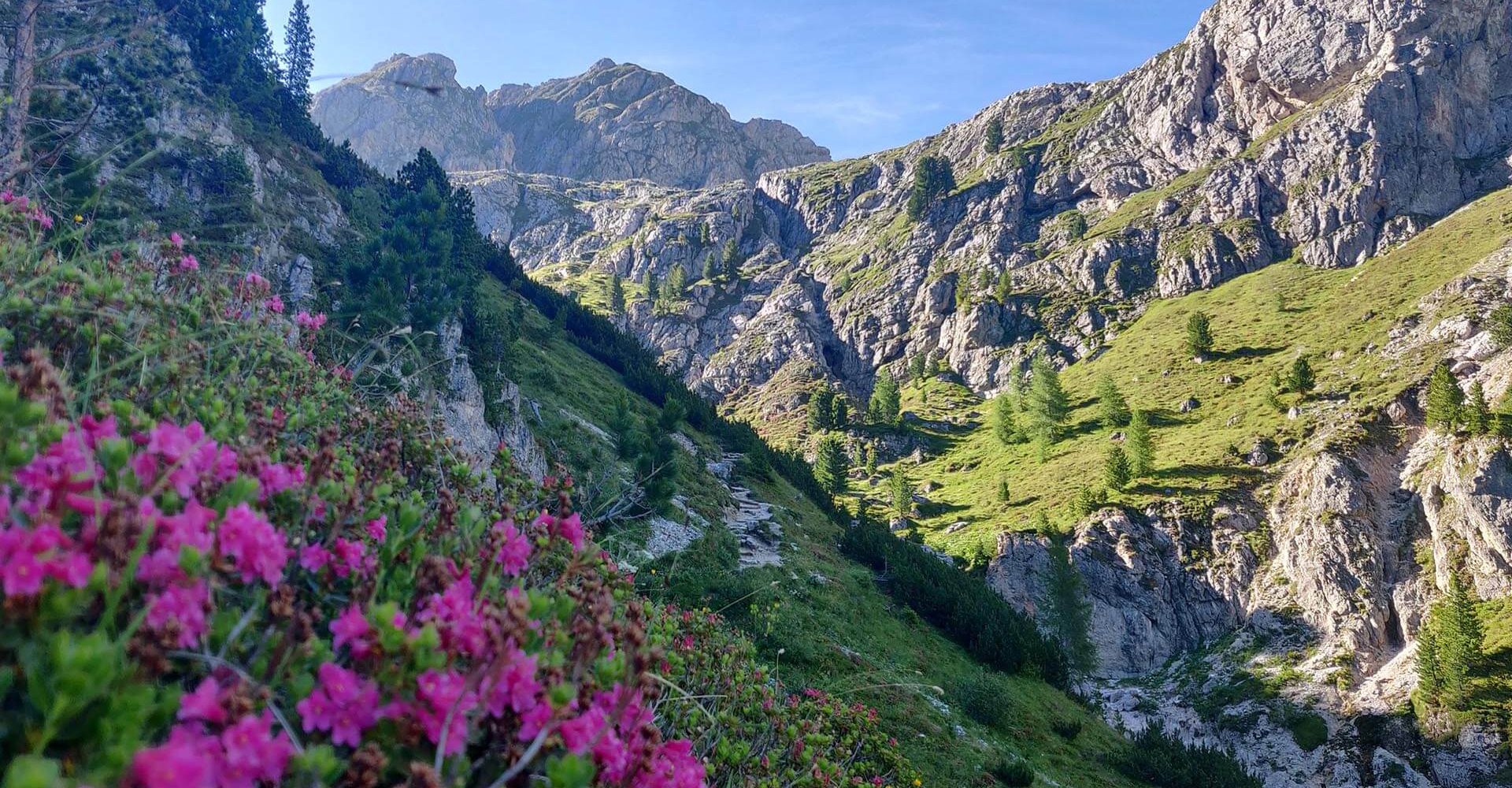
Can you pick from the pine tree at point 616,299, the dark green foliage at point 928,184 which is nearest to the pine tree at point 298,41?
the pine tree at point 616,299

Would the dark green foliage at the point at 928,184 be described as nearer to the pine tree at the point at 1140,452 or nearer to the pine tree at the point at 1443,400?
the pine tree at the point at 1140,452

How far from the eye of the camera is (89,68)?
26.8 metres

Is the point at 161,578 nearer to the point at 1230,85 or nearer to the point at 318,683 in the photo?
the point at 318,683

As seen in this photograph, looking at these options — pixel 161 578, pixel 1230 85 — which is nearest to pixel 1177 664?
pixel 161 578

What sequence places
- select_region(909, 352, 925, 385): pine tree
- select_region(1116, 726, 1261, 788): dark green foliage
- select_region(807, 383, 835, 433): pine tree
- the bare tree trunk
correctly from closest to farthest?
the bare tree trunk → select_region(1116, 726, 1261, 788): dark green foliage → select_region(807, 383, 835, 433): pine tree → select_region(909, 352, 925, 385): pine tree

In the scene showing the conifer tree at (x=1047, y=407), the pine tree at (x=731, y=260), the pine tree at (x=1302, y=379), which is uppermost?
the pine tree at (x=731, y=260)

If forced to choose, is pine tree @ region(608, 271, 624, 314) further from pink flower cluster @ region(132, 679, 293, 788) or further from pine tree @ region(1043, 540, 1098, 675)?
pink flower cluster @ region(132, 679, 293, 788)

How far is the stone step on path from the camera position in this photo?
23.6 m

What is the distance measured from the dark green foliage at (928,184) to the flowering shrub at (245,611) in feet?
514

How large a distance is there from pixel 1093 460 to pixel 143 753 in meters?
75.5

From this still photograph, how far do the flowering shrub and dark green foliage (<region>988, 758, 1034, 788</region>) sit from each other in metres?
12.1

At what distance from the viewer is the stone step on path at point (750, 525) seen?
23.6 m

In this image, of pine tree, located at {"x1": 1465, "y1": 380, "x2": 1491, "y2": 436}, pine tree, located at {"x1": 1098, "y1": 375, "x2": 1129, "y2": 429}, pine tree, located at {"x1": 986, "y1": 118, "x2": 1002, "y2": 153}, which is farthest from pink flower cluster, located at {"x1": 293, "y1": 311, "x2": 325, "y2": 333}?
pine tree, located at {"x1": 986, "y1": 118, "x2": 1002, "y2": 153}

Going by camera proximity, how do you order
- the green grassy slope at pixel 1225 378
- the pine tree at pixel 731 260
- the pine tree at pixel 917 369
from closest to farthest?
1. the green grassy slope at pixel 1225 378
2. the pine tree at pixel 917 369
3. the pine tree at pixel 731 260
